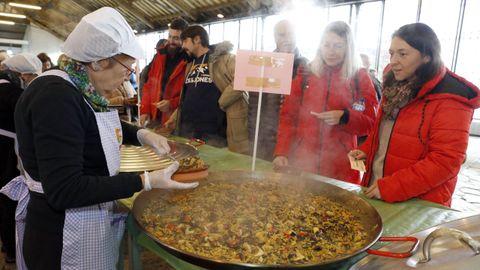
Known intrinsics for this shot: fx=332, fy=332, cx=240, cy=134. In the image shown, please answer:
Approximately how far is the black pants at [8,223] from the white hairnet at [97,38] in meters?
2.26

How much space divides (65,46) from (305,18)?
2.52 m

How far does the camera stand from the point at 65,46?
111 centimetres

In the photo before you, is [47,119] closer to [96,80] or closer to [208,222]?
[96,80]

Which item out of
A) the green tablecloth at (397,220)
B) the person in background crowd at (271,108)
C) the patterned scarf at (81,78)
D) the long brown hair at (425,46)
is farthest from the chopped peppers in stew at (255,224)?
the person in background crowd at (271,108)

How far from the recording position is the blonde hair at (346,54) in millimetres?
2152

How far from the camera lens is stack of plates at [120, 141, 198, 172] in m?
→ 1.58

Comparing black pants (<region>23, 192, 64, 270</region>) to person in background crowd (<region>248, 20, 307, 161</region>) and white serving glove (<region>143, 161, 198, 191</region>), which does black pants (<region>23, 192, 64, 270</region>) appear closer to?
white serving glove (<region>143, 161, 198, 191</region>)

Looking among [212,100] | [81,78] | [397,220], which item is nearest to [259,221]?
[397,220]

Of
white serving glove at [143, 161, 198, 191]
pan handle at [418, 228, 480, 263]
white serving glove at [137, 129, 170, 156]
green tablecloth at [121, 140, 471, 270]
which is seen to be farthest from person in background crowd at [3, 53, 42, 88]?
pan handle at [418, 228, 480, 263]

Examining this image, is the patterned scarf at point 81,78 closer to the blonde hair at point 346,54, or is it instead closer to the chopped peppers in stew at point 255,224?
the chopped peppers in stew at point 255,224

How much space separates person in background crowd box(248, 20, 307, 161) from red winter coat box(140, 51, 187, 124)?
87 cm

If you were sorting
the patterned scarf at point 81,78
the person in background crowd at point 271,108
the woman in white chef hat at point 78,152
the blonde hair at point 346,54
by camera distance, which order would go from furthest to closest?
the person in background crowd at point 271,108
the blonde hair at point 346,54
the patterned scarf at point 81,78
the woman in white chef hat at point 78,152

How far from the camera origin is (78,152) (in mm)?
1034

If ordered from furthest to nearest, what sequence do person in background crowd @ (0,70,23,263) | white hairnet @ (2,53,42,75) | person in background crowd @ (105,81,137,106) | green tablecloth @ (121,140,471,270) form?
person in background crowd @ (105,81,137,106) → white hairnet @ (2,53,42,75) → person in background crowd @ (0,70,23,263) → green tablecloth @ (121,140,471,270)
